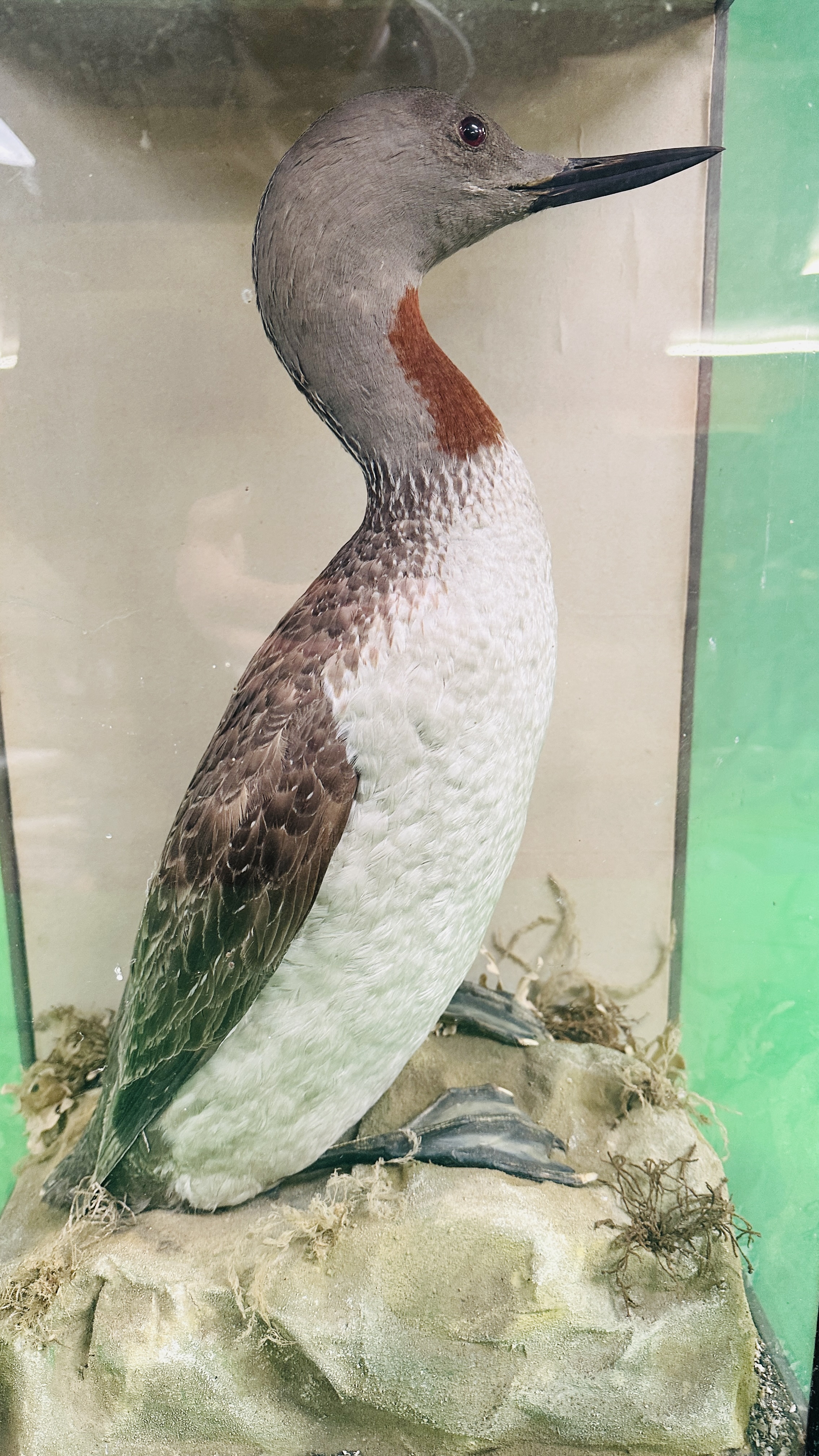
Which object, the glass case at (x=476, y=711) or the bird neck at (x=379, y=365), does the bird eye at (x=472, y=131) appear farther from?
the bird neck at (x=379, y=365)

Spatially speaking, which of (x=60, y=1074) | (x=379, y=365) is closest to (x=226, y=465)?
(x=379, y=365)

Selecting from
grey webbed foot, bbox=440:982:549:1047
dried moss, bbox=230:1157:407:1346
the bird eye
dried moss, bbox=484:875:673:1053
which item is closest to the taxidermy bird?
the bird eye

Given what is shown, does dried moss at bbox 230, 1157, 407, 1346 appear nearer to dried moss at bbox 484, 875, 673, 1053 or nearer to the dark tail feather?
the dark tail feather

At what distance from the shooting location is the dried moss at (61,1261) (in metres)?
1.10

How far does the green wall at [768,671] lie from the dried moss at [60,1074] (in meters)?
1.16

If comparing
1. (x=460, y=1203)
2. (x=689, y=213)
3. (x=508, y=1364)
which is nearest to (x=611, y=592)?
(x=689, y=213)

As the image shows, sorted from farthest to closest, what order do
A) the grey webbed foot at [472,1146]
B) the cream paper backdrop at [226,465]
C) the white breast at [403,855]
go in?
the cream paper backdrop at [226,465] → the grey webbed foot at [472,1146] → the white breast at [403,855]

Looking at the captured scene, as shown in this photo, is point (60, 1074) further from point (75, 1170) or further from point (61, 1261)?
point (61, 1261)

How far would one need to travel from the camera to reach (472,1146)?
124cm

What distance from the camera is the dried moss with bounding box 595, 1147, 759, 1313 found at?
1118mm

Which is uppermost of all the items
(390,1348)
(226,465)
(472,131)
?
(472,131)

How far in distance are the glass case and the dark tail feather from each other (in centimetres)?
5

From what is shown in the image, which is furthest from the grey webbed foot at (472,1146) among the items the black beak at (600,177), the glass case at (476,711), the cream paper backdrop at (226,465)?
the black beak at (600,177)

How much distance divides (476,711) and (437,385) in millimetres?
421
